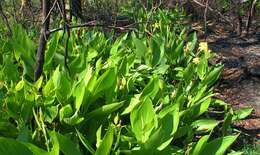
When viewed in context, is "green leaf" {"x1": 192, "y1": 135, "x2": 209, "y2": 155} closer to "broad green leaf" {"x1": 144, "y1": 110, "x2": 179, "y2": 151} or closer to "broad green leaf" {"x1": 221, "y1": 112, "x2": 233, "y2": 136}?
"broad green leaf" {"x1": 144, "y1": 110, "x2": 179, "y2": 151}

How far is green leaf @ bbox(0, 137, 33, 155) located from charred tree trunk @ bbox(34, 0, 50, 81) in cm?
100

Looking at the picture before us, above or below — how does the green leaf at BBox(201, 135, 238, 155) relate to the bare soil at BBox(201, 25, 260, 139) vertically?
above

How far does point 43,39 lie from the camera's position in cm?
335

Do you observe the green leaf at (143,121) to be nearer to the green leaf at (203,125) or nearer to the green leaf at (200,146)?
the green leaf at (200,146)

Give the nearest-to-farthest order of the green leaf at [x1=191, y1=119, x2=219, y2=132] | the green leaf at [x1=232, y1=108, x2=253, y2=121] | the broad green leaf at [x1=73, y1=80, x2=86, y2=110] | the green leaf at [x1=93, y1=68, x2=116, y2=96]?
the broad green leaf at [x1=73, y1=80, x2=86, y2=110], the green leaf at [x1=93, y1=68, x2=116, y2=96], the green leaf at [x1=191, y1=119, x2=219, y2=132], the green leaf at [x1=232, y1=108, x2=253, y2=121]

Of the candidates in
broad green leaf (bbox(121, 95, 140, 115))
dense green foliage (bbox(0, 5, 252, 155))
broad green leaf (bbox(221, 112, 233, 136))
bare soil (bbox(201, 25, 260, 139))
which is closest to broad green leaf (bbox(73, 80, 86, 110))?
dense green foliage (bbox(0, 5, 252, 155))

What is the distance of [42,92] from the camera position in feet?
10.7

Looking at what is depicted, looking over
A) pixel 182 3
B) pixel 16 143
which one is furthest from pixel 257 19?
pixel 16 143

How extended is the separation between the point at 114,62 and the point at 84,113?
37.4 inches

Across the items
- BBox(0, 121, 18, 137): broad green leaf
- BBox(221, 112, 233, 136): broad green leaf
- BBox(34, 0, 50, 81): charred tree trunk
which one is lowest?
BBox(221, 112, 233, 136): broad green leaf

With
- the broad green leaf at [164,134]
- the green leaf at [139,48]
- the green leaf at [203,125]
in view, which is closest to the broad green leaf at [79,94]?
the broad green leaf at [164,134]

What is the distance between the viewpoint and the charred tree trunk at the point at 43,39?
10.6 ft

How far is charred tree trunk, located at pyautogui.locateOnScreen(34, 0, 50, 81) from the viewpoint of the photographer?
10.6 ft

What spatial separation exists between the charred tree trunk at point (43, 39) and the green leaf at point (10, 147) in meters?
1.00
